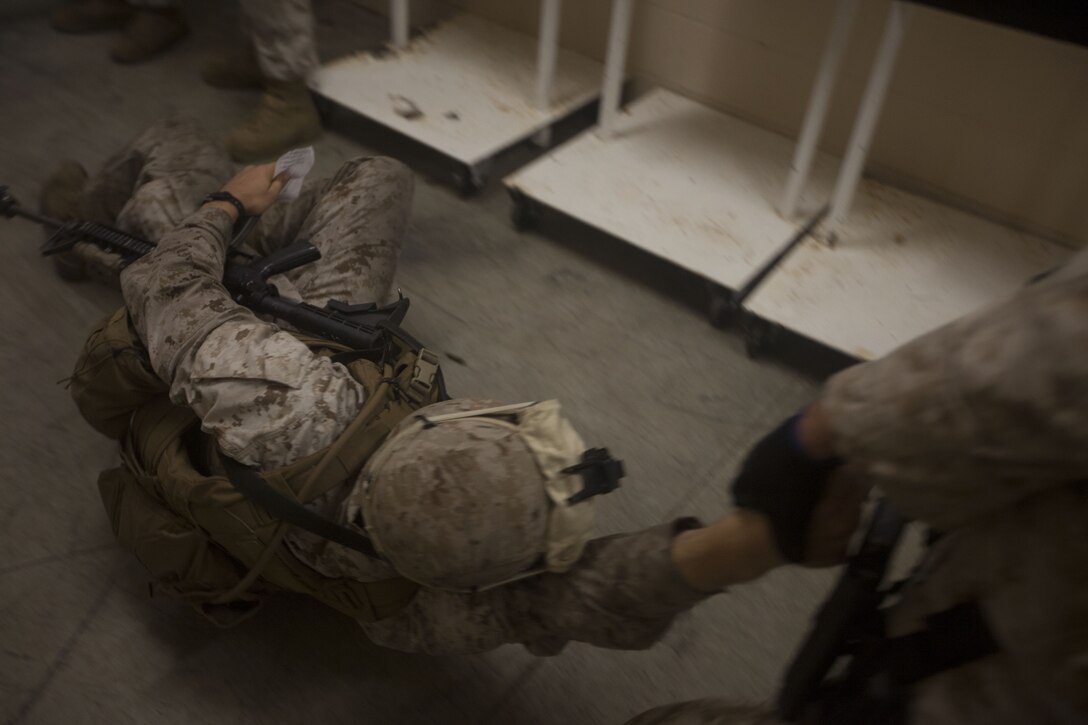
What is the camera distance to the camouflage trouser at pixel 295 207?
1526 millimetres

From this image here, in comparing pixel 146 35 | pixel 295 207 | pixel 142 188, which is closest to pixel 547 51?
pixel 295 207

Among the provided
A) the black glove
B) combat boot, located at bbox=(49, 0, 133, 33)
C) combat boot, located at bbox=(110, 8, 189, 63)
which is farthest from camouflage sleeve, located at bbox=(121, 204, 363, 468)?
combat boot, located at bbox=(49, 0, 133, 33)

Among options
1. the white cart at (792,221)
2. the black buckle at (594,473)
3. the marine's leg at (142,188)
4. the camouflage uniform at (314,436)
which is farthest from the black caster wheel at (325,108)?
the black buckle at (594,473)

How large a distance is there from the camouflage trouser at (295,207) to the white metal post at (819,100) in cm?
87

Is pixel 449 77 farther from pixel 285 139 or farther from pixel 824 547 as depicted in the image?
pixel 824 547

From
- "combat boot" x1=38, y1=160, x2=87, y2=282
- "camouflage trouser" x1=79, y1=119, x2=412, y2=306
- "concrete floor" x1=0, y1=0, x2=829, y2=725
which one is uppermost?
"camouflage trouser" x1=79, y1=119, x2=412, y2=306

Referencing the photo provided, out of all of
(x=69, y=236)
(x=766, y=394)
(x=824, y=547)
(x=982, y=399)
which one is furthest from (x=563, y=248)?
(x=982, y=399)

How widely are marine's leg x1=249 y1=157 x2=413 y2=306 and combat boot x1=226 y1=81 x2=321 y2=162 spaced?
0.62 metres

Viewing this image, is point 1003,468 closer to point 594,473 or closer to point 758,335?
point 594,473

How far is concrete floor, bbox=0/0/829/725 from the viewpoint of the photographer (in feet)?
4.17

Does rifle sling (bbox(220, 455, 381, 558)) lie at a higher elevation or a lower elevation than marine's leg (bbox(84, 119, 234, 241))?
higher

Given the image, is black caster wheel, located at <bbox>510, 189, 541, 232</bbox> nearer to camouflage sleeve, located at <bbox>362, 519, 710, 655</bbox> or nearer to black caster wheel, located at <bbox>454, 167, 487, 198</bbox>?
black caster wheel, located at <bbox>454, 167, 487, 198</bbox>

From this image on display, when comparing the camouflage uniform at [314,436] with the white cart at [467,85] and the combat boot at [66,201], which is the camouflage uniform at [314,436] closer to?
the combat boot at [66,201]

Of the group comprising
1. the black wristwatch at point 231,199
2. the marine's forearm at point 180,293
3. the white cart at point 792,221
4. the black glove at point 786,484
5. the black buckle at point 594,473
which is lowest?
the white cart at point 792,221
